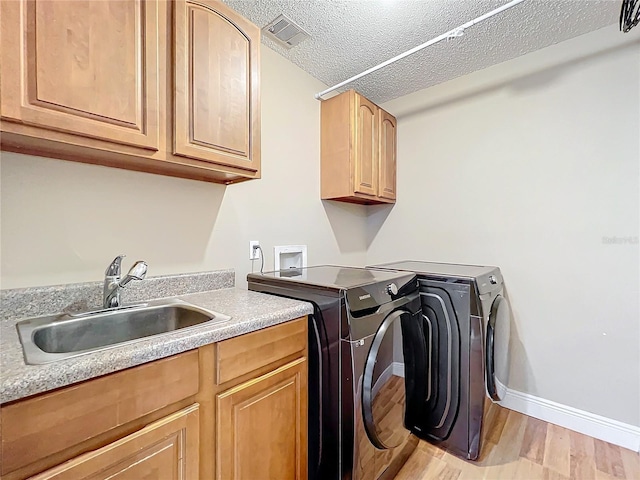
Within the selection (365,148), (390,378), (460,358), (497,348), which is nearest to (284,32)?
(365,148)

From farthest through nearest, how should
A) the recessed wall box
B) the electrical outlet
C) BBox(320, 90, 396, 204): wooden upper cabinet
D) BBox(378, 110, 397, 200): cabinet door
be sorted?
1. BBox(378, 110, 397, 200): cabinet door
2. BBox(320, 90, 396, 204): wooden upper cabinet
3. the recessed wall box
4. the electrical outlet

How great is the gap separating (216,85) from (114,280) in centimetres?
93

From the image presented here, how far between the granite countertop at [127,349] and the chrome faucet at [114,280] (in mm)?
268

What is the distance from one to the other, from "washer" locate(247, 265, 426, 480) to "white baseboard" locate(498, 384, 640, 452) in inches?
39.3

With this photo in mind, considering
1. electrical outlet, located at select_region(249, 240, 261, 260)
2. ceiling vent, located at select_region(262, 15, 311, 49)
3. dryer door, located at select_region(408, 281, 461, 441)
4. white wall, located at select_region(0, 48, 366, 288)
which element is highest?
ceiling vent, located at select_region(262, 15, 311, 49)

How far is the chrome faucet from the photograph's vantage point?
1171 millimetres

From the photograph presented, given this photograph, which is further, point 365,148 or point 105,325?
point 365,148

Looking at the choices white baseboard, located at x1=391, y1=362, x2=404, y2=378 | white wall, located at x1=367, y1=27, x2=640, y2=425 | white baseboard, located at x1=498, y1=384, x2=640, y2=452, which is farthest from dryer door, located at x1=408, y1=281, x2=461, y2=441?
white wall, located at x1=367, y1=27, x2=640, y2=425

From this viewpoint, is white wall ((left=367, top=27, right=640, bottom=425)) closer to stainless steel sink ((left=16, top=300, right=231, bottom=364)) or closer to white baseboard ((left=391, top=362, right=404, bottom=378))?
white baseboard ((left=391, top=362, right=404, bottom=378))

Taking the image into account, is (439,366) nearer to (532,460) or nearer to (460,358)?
(460,358)

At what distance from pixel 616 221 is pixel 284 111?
224cm

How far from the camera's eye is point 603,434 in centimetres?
179

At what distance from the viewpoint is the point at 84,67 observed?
934 millimetres

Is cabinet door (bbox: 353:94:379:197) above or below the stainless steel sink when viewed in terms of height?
above
